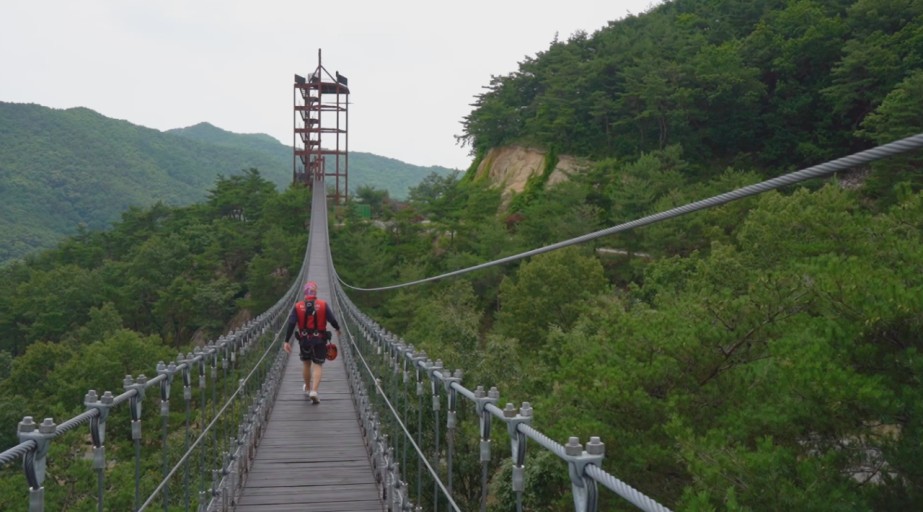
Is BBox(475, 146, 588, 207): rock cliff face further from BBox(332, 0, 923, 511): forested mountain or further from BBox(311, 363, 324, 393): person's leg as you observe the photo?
BBox(311, 363, 324, 393): person's leg

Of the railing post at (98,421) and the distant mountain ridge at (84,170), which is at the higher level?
the distant mountain ridge at (84,170)

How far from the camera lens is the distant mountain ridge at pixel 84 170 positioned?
2566 inches

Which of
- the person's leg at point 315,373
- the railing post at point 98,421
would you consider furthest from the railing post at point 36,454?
the person's leg at point 315,373

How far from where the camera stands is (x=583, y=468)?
1187mm

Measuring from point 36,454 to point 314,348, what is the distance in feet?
13.7

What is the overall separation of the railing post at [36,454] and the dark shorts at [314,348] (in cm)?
409

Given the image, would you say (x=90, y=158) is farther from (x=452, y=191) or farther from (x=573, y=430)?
(x=573, y=430)

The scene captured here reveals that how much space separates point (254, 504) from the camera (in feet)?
13.0

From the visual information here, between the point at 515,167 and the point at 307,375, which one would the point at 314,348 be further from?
the point at 515,167

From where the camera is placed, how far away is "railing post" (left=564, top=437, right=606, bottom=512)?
1178mm

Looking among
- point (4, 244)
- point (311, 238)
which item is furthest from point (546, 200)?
point (4, 244)

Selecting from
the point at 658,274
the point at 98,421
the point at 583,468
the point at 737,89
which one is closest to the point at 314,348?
the point at 98,421

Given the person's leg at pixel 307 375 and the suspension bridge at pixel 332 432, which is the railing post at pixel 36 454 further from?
the person's leg at pixel 307 375

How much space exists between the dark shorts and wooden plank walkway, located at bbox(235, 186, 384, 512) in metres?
0.50
